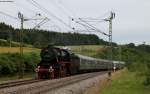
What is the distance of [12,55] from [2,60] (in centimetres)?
627

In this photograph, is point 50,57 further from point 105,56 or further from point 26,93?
point 105,56

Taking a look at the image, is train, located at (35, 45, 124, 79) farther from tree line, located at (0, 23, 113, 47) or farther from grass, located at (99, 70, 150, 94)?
tree line, located at (0, 23, 113, 47)

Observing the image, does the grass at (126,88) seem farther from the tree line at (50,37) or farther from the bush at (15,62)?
the tree line at (50,37)

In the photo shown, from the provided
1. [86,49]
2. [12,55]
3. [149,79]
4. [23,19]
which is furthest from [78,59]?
[86,49]

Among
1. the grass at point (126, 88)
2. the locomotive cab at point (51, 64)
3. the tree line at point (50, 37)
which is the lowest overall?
the grass at point (126, 88)

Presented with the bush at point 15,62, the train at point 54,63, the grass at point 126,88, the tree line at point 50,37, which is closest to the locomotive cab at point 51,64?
the train at point 54,63

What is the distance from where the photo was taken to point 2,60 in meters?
63.3

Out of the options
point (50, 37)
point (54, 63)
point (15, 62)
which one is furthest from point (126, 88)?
point (50, 37)

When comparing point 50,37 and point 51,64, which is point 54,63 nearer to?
point 51,64

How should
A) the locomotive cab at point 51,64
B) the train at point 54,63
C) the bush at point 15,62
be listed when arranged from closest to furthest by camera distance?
the locomotive cab at point 51,64 → the train at point 54,63 → the bush at point 15,62

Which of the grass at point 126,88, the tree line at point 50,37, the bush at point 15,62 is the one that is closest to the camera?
the grass at point 126,88

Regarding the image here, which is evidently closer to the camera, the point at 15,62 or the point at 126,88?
the point at 126,88

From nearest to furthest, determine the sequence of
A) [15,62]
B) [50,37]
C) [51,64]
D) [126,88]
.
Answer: [126,88]
[51,64]
[15,62]
[50,37]

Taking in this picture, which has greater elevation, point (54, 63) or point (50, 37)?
point (50, 37)
